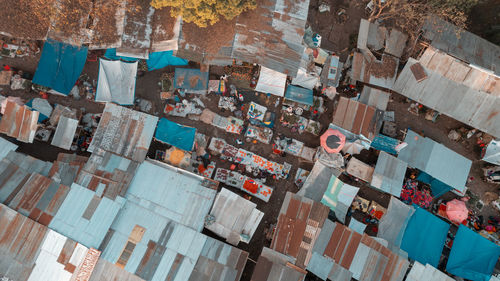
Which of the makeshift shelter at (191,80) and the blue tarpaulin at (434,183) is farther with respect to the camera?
the makeshift shelter at (191,80)

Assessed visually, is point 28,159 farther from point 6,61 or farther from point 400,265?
point 400,265

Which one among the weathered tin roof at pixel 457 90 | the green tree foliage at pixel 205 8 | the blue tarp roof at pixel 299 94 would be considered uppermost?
the green tree foliage at pixel 205 8

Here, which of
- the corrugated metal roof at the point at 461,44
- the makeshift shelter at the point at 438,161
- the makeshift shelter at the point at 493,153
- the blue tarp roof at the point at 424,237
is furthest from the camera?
the makeshift shelter at the point at 493,153

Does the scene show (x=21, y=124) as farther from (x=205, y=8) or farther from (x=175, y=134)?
(x=205, y=8)

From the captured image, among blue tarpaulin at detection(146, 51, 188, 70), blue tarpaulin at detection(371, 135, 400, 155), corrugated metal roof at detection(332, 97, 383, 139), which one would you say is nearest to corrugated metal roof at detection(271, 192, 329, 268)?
corrugated metal roof at detection(332, 97, 383, 139)

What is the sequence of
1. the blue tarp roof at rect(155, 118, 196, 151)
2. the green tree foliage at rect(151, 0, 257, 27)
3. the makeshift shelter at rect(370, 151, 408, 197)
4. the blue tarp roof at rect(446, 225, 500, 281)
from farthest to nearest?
the makeshift shelter at rect(370, 151, 408, 197), the blue tarp roof at rect(155, 118, 196, 151), the blue tarp roof at rect(446, 225, 500, 281), the green tree foliage at rect(151, 0, 257, 27)

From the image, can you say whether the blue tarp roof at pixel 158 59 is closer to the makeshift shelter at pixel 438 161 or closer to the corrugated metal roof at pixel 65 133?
the corrugated metal roof at pixel 65 133

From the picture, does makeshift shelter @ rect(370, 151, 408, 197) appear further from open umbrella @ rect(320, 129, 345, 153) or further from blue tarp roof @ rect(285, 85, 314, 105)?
blue tarp roof @ rect(285, 85, 314, 105)

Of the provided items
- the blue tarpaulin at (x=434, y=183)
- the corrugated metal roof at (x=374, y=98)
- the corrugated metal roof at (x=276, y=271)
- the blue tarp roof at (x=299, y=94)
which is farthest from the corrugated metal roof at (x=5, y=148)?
the blue tarpaulin at (x=434, y=183)
